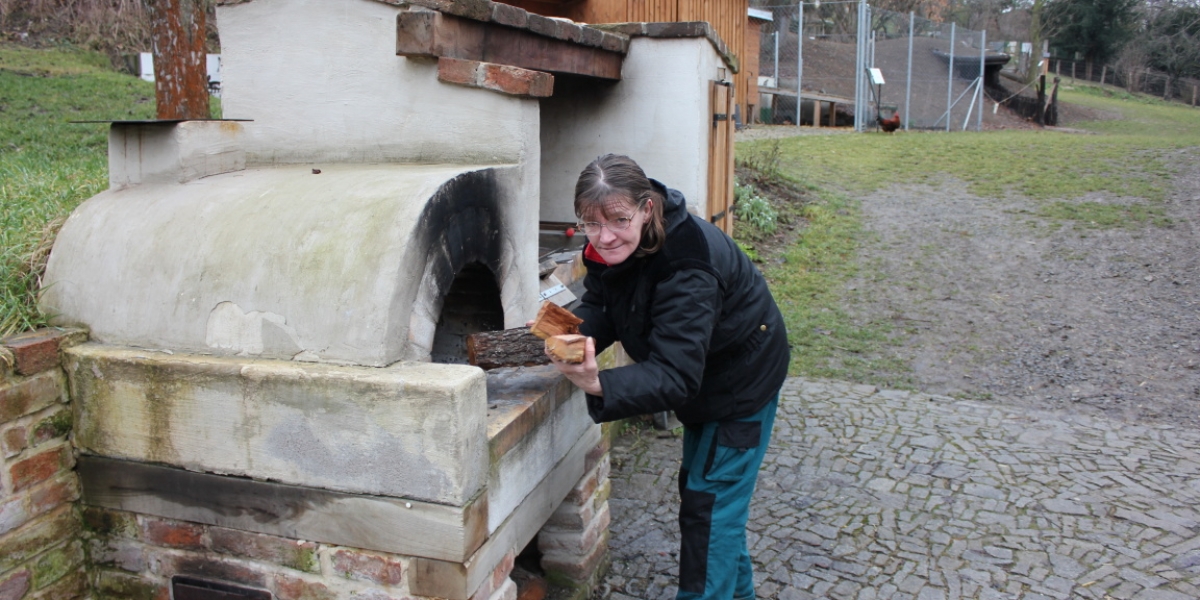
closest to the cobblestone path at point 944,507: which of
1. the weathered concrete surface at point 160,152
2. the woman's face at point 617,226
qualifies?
the woman's face at point 617,226

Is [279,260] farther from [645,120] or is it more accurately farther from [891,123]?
[891,123]

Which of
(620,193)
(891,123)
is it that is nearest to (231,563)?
(620,193)

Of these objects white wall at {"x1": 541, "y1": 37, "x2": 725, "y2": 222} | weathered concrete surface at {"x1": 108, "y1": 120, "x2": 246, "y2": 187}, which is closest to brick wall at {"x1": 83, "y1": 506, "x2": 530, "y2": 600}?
weathered concrete surface at {"x1": 108, "y1": 120, "x2": 246, "y2": 187}

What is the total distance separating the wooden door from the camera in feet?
17.9

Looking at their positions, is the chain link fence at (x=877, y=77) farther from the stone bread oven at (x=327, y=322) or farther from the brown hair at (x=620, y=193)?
the brown hair at (x=620, y=193)

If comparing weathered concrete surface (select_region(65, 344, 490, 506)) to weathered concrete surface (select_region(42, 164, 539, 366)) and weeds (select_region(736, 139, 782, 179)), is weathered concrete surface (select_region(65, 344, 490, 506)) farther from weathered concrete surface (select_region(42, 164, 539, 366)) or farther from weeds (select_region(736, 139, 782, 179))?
weeds (select_region(736, 139, 782, 179))

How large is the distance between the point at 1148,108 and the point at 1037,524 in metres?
27.0

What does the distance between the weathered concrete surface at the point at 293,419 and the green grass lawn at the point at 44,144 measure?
0.44m

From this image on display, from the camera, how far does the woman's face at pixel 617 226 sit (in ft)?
8.29

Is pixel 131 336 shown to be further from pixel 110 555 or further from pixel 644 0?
pixel 644 0

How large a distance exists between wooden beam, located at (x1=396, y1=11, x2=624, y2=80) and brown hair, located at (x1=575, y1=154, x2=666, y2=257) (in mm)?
932

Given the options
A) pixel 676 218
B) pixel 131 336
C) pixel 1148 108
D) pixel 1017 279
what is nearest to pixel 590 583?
pixel 676 218

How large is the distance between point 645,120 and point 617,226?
8.80 feet

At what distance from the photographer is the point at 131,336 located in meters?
2.79
